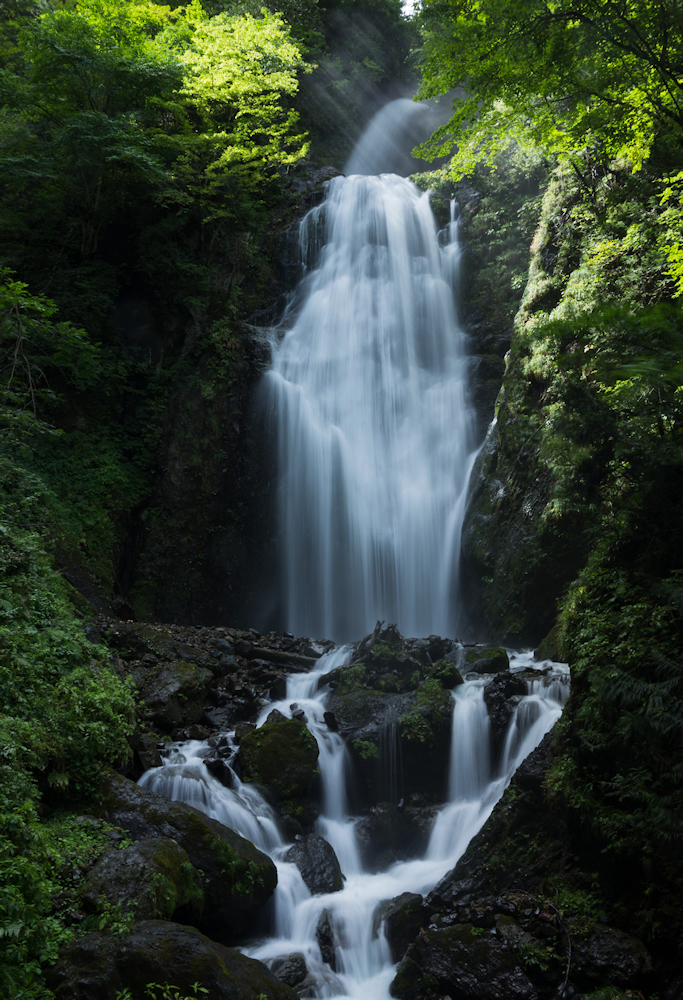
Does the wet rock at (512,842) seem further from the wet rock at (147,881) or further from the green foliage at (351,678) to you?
the green foliage at (351,678)

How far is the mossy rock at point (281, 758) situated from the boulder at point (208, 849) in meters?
1.64

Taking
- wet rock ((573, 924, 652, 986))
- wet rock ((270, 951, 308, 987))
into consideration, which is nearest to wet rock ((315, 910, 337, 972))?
wet rock ((270, 951, 308, 987))

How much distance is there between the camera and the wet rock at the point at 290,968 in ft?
17.2

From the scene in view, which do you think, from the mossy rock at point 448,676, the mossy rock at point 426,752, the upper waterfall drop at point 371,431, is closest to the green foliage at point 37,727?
the mossy rock at point 426,752

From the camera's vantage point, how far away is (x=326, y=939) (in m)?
5.82

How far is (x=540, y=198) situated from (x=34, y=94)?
13406 millimetres

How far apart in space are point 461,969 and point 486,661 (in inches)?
211

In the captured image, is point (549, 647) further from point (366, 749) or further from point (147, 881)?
point (147, 881)

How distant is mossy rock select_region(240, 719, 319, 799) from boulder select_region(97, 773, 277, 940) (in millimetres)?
1642

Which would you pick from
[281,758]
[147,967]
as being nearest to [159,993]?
[147,967]

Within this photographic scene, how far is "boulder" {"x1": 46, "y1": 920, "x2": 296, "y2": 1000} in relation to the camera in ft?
10.8

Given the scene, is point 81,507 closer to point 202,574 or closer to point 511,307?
point 202,574

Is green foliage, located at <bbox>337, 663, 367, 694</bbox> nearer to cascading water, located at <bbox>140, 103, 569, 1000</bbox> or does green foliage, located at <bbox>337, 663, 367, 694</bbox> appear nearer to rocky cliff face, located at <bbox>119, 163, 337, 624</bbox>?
cascading water, located at <bbox>140, 103, 569, 1000</bbox>

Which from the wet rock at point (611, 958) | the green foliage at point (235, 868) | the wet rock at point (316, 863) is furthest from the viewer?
the wet rock at point (316, 863)
